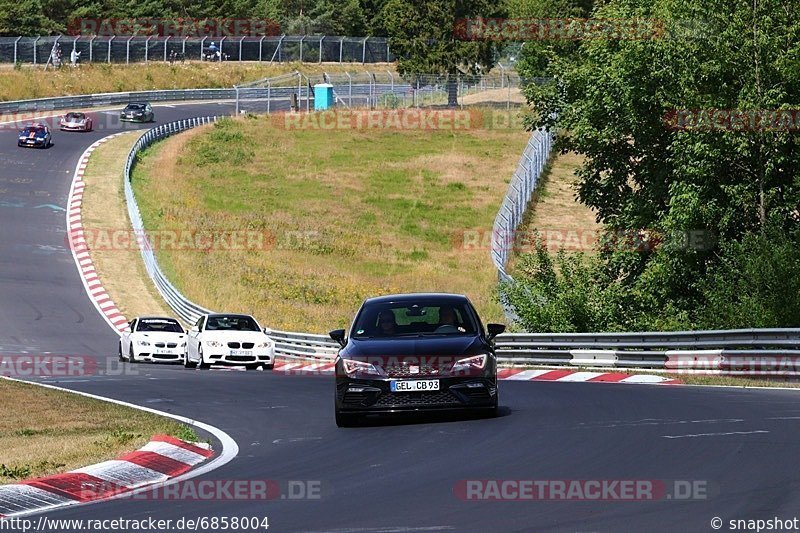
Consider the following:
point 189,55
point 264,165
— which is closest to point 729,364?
point 264,165

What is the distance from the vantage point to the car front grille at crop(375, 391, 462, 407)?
46.7 feet

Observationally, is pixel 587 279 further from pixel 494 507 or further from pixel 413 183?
pixel 413 183

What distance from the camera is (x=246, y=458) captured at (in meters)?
12.4

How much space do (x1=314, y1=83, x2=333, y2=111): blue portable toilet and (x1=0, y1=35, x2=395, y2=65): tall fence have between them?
624 inches

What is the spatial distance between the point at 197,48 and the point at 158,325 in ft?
260

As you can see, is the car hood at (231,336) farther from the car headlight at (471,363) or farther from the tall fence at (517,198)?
the car headlight at (471,363)

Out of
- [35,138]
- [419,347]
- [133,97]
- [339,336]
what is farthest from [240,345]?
[133,97]

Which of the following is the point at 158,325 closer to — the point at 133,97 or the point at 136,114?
the point at 136,114

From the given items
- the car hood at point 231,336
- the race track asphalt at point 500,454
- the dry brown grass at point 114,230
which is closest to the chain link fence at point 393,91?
the dry brown grass at point 114,230

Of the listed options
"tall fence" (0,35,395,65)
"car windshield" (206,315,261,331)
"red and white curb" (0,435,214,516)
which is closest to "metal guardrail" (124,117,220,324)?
"car windshield" (206,315,261,331)

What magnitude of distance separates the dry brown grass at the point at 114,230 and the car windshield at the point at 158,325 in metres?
8.46

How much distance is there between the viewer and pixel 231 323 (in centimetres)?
2962

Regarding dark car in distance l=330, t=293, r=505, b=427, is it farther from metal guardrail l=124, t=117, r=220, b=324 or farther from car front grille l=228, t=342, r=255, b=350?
metal guardrail l=124, t=117, r=220, b=324

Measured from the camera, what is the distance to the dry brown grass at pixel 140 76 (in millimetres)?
90094
